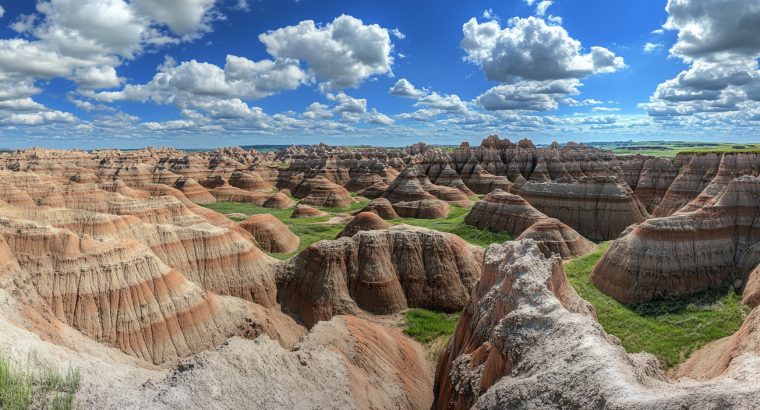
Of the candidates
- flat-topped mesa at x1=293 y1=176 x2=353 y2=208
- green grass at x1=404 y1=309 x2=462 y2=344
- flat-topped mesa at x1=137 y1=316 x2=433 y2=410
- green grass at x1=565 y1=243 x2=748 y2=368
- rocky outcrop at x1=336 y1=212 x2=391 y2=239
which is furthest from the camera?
flat-topped mesa at x1=293 y1=176 x2=353 y2=208

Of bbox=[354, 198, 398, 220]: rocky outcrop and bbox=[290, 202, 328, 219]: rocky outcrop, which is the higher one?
bbox=[354, 198, 398, 220]: rocky outcrop

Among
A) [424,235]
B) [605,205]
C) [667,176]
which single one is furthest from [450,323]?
[667,176]

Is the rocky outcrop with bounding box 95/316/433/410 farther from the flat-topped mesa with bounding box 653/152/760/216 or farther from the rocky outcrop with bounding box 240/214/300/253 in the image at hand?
the flat-topped mesa with bounding box 653/152/760/216

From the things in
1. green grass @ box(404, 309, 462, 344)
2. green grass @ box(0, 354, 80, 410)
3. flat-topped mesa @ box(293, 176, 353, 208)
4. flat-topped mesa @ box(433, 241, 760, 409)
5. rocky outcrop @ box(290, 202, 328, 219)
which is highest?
flat-topped mesa @ box(433, 241, 760, 409)

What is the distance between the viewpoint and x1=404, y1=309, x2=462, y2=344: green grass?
2814 cm

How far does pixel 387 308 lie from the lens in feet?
103

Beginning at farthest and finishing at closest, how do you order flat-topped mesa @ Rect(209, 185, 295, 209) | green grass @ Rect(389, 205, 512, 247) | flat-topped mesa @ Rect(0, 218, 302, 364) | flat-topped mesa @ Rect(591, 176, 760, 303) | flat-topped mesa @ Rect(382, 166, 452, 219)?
flat-topped mesa @ Rect(209, 185, 295, 209) < flat-topped mesa @ Rect(382, 166, 452, 219) < green grass @ Rect(389, 205, 512, 247) < flat-topped mesa @ Rect(591, 176, 760, 303) < flat-topped mesa @ Rect(0, 218, 302, 364)

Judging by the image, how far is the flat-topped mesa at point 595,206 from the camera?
5609 cm

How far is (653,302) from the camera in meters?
30.5

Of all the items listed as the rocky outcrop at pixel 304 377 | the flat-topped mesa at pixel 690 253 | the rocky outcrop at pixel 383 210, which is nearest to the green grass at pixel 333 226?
the rocky outcrop at pixel 383 210

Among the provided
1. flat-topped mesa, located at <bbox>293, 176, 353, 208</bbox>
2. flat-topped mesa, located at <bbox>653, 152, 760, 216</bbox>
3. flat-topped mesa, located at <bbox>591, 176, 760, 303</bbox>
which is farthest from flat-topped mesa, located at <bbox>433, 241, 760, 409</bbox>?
flat-topped mesa, located at <bbox>293, 176, 353, 208</bbox>

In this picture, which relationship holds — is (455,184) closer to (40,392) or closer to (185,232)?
(185,232)

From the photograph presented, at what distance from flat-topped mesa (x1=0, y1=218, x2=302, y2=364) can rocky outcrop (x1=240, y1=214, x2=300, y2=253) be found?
83.7ft

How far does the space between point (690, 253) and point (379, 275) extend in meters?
23.6
